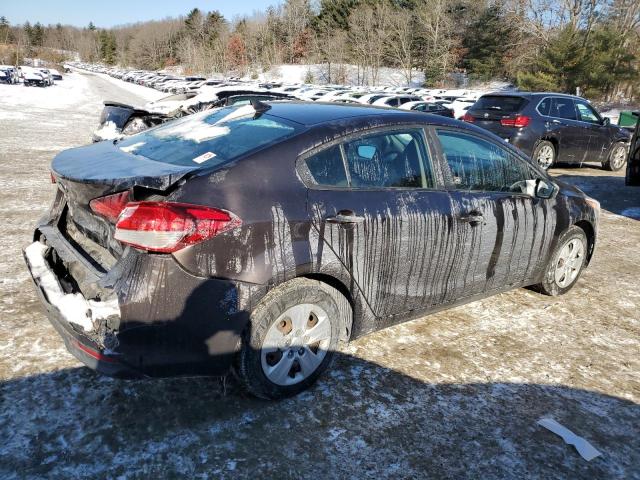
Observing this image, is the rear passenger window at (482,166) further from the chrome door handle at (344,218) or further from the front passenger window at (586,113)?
the front passenger window at (586,113)

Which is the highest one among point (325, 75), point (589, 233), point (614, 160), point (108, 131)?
point (325, 75)

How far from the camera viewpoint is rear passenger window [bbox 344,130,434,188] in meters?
3.01

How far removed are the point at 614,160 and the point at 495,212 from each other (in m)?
10.1

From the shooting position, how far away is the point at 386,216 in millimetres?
3010

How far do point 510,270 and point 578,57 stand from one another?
134 feet

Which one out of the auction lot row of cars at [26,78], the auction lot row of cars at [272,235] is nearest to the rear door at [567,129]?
the auction lot row of cars at [272,235]

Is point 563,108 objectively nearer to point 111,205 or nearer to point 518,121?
point 518,121

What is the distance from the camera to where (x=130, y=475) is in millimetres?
2314

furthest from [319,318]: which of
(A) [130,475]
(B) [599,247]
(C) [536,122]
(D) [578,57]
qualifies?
(D) [578,57]

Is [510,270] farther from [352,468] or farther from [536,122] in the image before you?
[536,122]

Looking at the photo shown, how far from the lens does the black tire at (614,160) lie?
1181 centimetres

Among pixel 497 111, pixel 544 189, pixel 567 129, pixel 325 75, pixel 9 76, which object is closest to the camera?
pixel 544 189

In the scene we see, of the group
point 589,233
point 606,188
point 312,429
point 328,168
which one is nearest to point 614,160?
point 606,188

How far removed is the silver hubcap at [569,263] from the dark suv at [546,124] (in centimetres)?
611
